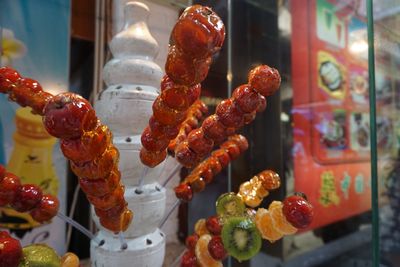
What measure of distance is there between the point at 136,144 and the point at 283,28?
1.03 meters

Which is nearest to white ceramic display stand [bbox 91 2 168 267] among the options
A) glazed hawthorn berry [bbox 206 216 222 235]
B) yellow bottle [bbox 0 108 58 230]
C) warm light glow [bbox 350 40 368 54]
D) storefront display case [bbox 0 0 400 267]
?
storefront display case [bbox 0 0 400 267]

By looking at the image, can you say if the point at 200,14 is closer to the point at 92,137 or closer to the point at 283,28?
the point at 92,137

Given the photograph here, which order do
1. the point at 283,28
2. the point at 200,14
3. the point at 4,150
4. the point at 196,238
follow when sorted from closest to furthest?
the point at 200,14 < the point at 196,238 < the point at 4,150 < the point at 283,28

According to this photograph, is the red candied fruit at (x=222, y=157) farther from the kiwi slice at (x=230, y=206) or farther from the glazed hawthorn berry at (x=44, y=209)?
the glazed hawthorn berry at (x=44, y=209)

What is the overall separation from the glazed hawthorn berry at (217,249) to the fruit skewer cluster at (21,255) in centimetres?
21

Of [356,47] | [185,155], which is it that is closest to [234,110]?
[185,155]

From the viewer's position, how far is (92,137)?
282mm

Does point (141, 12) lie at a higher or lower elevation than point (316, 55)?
lower

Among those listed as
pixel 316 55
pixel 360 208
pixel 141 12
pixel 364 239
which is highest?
pixel 316 55

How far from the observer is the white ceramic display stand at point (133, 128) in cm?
50

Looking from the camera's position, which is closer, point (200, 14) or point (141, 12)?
point (200, 14)

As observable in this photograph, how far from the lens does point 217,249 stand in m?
0.42

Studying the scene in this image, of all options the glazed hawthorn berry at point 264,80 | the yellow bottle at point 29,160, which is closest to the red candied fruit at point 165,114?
the glazed hawthorn berry at point 264,80

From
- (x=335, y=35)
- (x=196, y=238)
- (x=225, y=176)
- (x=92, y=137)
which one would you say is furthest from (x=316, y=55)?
(x=92, y=137)
